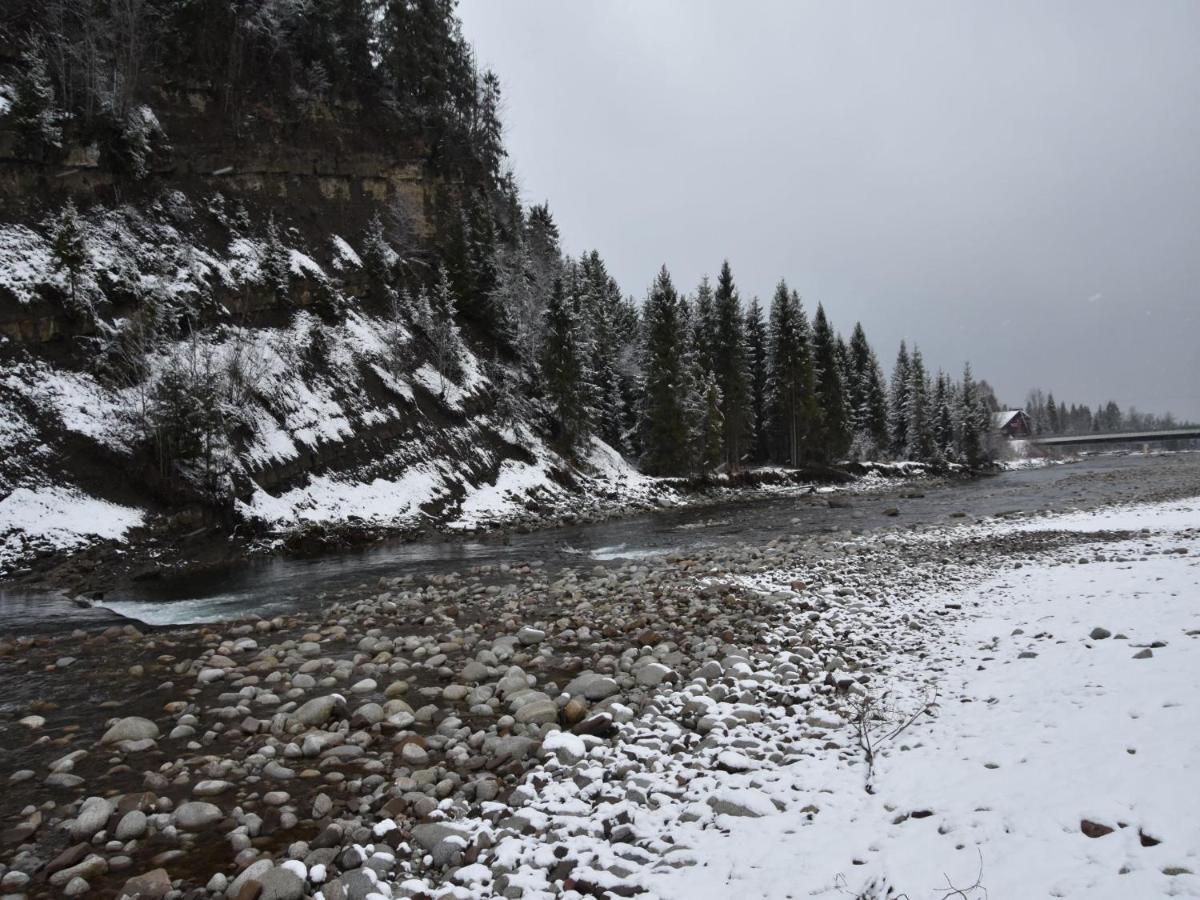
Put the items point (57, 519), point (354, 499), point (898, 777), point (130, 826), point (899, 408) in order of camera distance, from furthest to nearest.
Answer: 1. point (899, 408)
2. point (354, 499)
3. point (57, 519)
4. point (130, 826)
5. point (898, 777)

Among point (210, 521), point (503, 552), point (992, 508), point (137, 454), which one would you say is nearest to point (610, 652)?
point (503, 552)

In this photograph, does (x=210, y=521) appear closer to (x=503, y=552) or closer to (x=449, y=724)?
(x=503, y=552)

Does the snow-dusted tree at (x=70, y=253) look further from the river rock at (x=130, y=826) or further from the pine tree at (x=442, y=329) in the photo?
the river rock at (x=130, y=826)

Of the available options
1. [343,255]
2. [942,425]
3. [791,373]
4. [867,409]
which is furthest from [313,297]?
[942,425]

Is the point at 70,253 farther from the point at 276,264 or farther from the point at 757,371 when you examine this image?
the point at 757,371

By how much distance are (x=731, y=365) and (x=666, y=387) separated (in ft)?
29.8

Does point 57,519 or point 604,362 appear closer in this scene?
point 57,519

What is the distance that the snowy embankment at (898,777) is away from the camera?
Result: 11.8ft

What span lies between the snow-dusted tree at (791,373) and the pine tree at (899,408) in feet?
79.5

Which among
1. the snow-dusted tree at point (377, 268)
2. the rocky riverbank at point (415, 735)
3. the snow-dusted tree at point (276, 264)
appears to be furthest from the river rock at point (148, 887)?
the snow-dusted tree at point (377, 268)

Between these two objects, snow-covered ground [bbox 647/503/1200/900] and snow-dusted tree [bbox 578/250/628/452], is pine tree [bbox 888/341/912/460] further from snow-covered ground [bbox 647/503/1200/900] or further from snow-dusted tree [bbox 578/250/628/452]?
snow-covered ground [bbox 647/503/1200/900]

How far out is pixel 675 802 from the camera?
16.4 ft

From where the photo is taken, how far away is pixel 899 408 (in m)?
77.2

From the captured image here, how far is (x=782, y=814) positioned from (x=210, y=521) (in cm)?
2332
